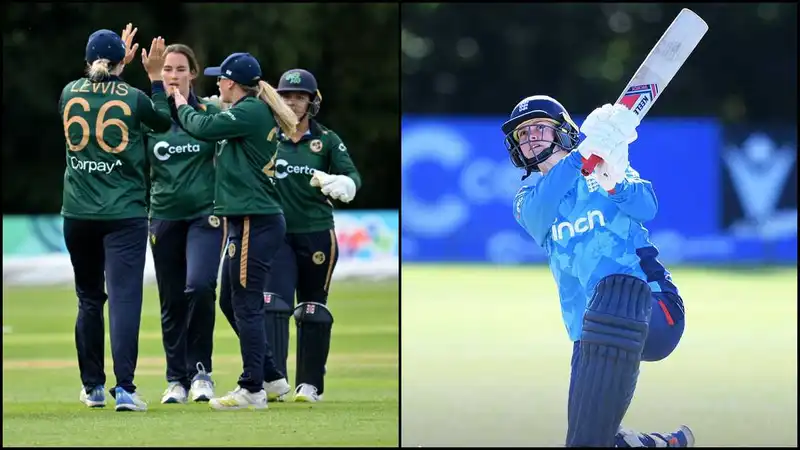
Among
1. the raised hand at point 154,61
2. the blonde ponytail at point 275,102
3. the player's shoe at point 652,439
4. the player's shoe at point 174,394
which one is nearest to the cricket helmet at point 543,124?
the player's shoe at point 652,439

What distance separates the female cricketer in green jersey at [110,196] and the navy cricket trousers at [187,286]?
18.7 inches

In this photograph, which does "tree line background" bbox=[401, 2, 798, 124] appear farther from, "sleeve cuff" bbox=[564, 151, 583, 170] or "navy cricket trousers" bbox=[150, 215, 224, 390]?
"sleeve cuff" bbox=[564, 151, 583, 170]

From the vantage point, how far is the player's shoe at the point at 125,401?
222 inches

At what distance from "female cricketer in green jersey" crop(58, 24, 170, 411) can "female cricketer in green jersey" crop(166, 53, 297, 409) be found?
0.71ft

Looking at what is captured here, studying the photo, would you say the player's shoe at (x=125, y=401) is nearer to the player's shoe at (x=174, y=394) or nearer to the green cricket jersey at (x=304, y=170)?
the player's shoe at (x=174, y=394)

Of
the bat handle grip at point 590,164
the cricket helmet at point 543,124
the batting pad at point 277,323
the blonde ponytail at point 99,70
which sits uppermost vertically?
the blonde ponytail at point 99,70

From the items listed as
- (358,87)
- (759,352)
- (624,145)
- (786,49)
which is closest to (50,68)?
(358,87)

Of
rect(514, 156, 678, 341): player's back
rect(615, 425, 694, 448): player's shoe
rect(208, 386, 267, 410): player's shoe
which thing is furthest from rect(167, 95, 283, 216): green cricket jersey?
rect(615, 425, 694, 448): player's shoe

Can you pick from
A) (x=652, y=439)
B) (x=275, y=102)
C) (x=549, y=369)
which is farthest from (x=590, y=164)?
(x=549, y=369)

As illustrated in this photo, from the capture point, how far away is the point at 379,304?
40.9ft

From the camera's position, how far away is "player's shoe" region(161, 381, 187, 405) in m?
6.13

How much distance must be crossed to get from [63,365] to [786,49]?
1699 cm

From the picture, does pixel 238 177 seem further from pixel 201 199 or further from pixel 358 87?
pixel 358 87

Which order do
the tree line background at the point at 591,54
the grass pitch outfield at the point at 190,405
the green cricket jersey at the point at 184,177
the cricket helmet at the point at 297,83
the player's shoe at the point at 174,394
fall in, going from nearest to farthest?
the grass pitch outfield at the point at 190,405, the player's shoe at the point at 174,394, the green cricket jersey at the point at 184,177, the cricket helmet at the point at 297,83, the tree line background at the point at 591,54
